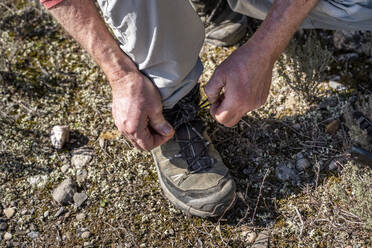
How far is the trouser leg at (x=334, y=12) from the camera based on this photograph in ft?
7.04

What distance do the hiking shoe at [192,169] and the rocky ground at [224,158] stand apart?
102mm

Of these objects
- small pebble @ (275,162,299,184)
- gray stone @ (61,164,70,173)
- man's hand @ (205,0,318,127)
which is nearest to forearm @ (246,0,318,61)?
man's hand @ (205,0,318,127)

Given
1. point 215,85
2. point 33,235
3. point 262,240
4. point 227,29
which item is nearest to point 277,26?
point 215,85

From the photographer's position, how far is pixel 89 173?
2.50m

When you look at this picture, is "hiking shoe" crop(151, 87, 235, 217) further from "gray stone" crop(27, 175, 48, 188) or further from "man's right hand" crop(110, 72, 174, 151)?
"gray stone" crop(27, 175, 48, 188)

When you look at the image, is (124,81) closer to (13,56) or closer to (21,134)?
(21,134)

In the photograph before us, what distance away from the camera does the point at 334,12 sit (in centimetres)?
217

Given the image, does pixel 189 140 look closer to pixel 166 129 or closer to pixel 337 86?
pixel 166 129

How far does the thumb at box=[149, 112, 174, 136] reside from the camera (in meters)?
2.00

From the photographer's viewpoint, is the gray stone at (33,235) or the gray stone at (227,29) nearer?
the gray stone at (33,235)

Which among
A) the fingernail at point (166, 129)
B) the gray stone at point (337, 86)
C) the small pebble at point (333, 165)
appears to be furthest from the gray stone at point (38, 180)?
the gray stone at point (337, 86)

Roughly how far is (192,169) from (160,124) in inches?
16.9

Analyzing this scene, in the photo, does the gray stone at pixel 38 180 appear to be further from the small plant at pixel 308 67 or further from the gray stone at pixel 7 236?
the small plant at pixel 308 67

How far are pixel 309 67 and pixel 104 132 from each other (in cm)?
135
